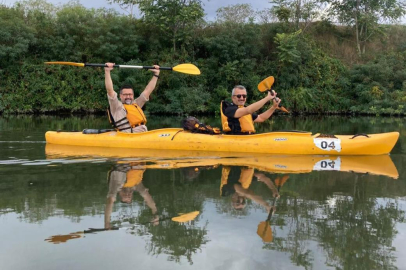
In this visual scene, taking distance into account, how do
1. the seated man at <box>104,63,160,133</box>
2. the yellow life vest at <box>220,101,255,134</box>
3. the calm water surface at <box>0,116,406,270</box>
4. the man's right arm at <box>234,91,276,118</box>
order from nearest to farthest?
the calm water surface at <box>0,116,406,270</box>, the man's right arm at <box>234,91,276,118</box>, the yellow life vest at <box>220,101,255,134</box>, the seated man at <box>104,63,160,133</box>

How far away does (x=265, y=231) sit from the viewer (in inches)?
103

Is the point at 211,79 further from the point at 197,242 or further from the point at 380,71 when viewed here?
the point at 197,242

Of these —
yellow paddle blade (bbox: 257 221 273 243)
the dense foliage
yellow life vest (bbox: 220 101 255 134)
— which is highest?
the dense foliage

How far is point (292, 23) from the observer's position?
20156mm

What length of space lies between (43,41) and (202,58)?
721cm

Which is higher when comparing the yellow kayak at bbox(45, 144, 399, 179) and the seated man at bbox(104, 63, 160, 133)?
the seated man at bbox(104, 63, 160, 133)

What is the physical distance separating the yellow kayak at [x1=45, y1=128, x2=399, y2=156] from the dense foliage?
35.0 ft

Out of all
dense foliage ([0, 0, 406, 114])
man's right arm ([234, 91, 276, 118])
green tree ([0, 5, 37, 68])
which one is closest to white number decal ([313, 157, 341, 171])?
man's right arm ([234, 91, 276, 118])

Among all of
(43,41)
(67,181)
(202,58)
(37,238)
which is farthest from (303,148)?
(43,41)

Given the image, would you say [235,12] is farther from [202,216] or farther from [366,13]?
[202,216]

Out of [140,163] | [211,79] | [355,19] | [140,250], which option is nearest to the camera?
[140,250]

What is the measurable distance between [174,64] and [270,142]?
13115 mm

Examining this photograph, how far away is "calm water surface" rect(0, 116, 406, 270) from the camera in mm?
2232

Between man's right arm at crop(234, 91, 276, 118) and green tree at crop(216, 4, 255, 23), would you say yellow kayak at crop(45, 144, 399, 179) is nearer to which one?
man's right arm at crop(234, 91, 276, 118)
